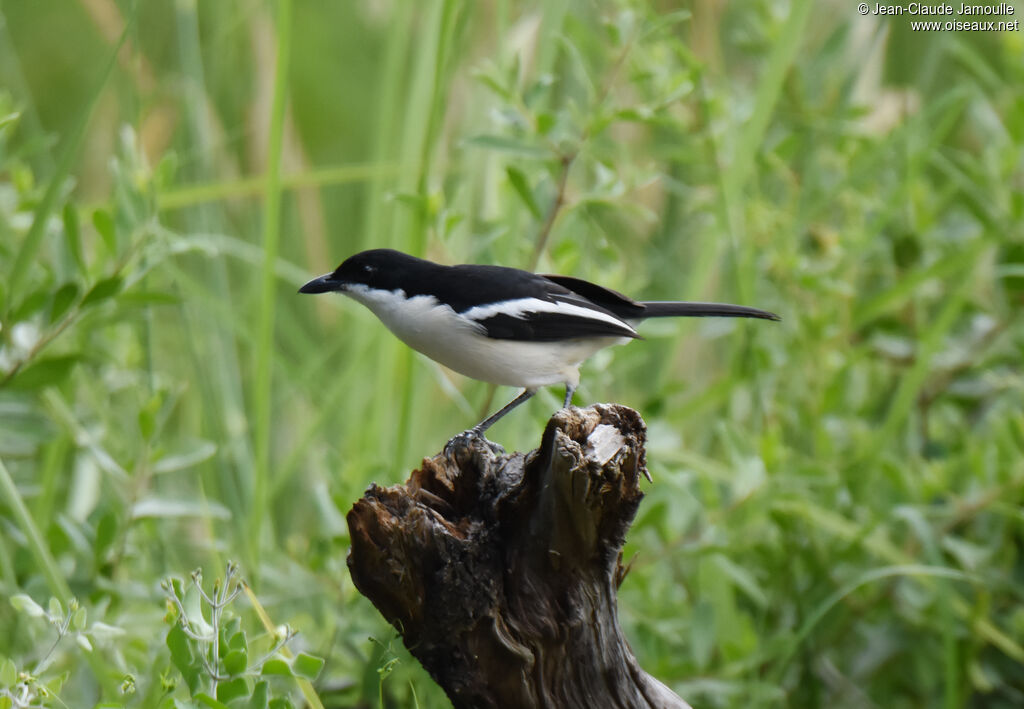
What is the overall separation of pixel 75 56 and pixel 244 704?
217 inches

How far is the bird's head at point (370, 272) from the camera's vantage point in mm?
2824

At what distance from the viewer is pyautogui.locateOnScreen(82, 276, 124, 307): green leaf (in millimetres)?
2518

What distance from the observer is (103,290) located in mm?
2537

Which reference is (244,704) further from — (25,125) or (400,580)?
(25,125)

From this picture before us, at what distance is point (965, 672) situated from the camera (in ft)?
11.2

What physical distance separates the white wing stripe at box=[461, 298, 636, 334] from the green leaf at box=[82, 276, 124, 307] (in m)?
0.80

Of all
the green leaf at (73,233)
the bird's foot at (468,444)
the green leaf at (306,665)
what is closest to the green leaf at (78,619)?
the green leaf at (306,665)

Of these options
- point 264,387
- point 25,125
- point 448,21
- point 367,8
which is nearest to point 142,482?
point 264,387

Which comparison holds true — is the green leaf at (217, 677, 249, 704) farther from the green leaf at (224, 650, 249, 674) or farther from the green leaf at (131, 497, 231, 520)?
the green leaf at (131, 497, 231, 520)

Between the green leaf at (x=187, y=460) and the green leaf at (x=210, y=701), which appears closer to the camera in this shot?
the green leaf at (x=210, y=701)

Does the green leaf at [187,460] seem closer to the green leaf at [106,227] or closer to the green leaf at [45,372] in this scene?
the green leaf at [45,372]

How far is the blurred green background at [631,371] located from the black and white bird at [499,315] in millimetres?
171

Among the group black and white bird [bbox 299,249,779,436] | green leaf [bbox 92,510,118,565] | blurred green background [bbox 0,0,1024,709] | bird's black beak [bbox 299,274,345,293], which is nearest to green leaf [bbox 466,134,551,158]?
blurred green background [bbox 0,0,1024,709]

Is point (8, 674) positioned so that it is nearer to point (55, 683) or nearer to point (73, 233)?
point (55, 683)
